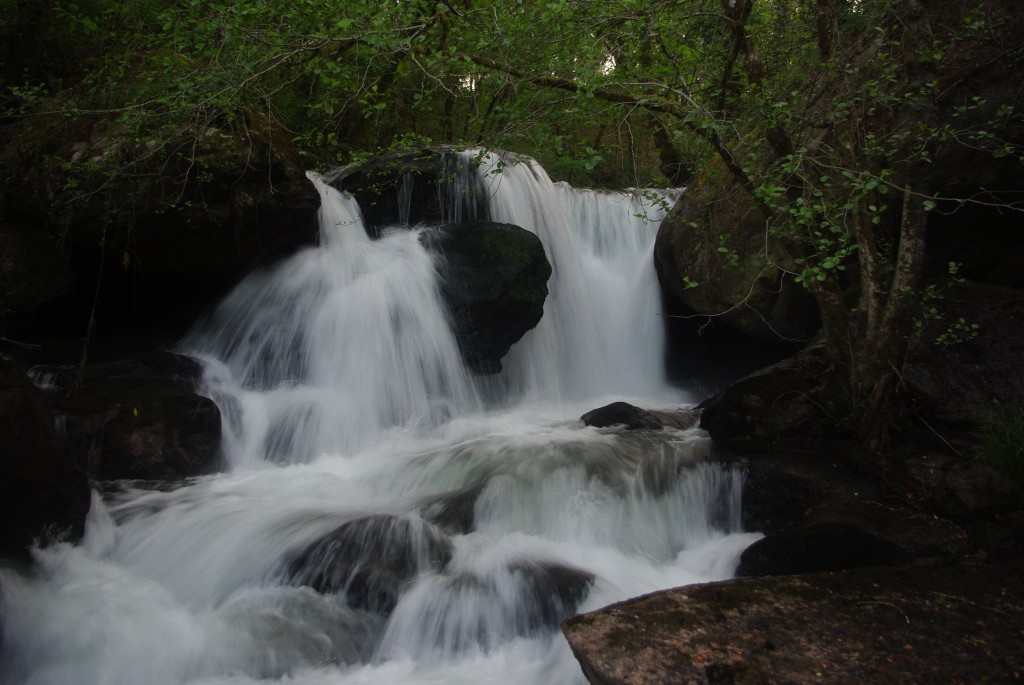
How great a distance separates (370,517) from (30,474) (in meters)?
2.19

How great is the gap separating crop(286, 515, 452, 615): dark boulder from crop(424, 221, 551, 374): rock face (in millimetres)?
3429

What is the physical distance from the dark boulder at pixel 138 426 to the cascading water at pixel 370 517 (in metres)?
0.26

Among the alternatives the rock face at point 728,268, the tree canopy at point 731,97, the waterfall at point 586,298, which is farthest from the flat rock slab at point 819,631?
the waterfall at point 586,298

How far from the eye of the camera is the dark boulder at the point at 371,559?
4.67m

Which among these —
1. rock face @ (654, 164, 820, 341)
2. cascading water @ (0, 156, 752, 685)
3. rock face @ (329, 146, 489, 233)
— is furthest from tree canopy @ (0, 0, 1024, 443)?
rock face @ (329, 146, 489, 233)

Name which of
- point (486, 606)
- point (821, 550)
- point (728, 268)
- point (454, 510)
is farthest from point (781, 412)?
point (486, 606)

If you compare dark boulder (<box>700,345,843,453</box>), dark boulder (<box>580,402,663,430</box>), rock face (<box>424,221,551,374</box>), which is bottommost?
dark boulder (<box>580,402,663,430</box>)

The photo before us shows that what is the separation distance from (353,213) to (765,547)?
21.0 ft

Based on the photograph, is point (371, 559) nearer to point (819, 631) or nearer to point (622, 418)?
point (819, 631)

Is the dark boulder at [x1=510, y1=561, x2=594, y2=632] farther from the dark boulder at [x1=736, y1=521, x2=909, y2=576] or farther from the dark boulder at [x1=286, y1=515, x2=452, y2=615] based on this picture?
the dark boulder at [x1=736, y1=521, x2=909, y2=576]

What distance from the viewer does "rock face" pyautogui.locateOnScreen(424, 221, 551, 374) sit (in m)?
8.49

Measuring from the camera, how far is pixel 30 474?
463 centimetres

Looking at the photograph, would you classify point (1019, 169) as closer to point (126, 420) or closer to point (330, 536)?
point (330, 536)

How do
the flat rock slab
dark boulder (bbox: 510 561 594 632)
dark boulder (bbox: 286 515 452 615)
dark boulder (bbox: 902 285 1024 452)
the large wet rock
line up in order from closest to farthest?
the flat rock slab < the large wet rock < dark boulder (bbox: 510 561 594 632) < dark boulder (bbox: 286 515 452 615) < dark boulder (bbox: 902 285 1024 452)
